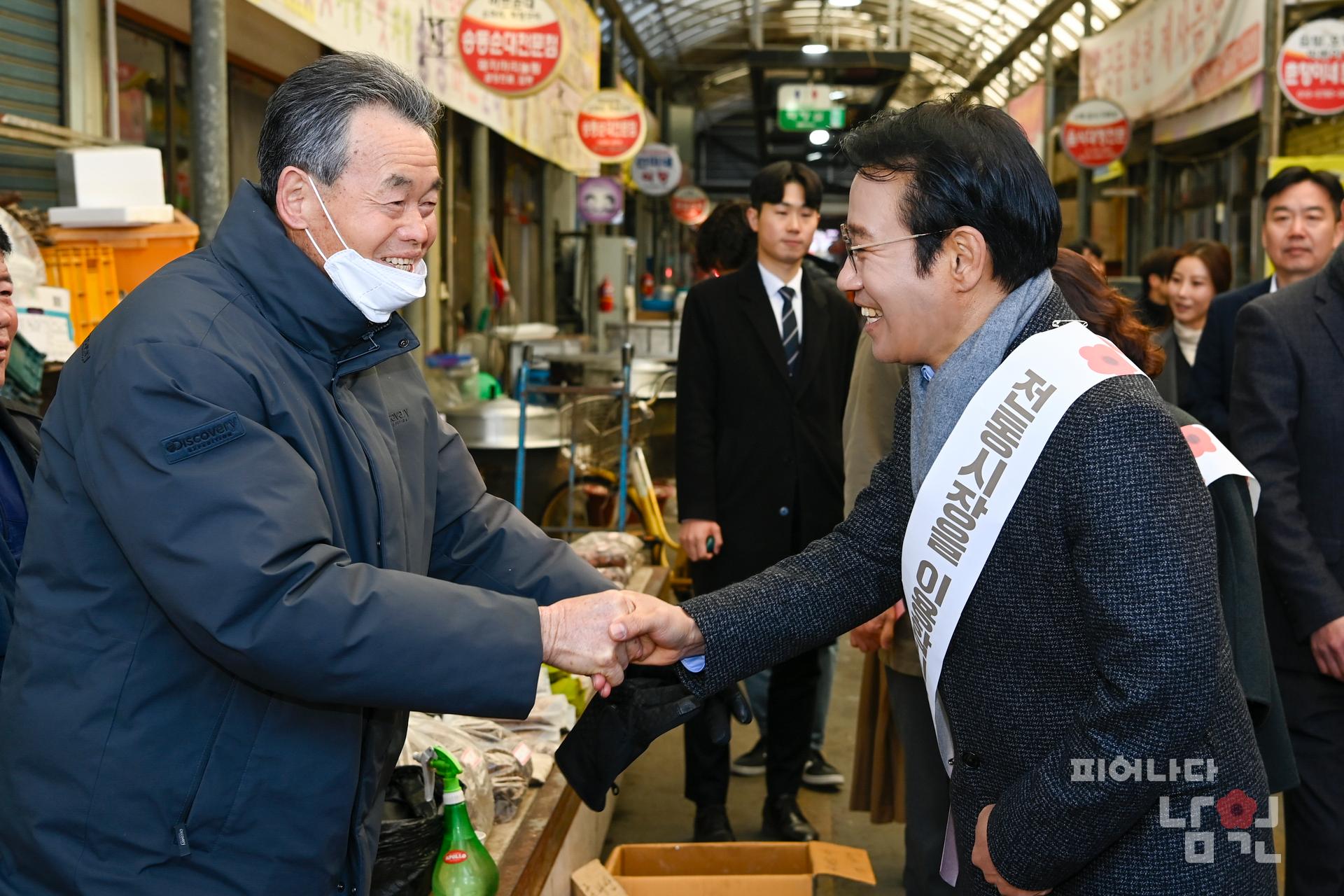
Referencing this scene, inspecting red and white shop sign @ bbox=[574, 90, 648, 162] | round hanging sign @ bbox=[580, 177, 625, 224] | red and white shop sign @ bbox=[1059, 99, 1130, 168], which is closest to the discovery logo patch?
red and white shop sign @ bbox=[574, 90, 648, 162]

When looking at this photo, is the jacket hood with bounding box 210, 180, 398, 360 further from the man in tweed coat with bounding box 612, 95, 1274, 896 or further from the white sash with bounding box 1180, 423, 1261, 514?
the white sash with bounding box 1180, 423, 1261, 514

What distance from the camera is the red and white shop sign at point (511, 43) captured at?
8648 mm

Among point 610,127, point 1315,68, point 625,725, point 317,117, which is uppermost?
point 610,127

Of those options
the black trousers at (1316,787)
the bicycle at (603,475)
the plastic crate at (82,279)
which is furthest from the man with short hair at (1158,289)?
the plastic crate at (82,279)

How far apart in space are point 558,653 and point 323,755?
40 centimetres

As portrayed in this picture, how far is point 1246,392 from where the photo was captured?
3.38 m

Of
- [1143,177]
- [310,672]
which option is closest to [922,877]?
[310,672]

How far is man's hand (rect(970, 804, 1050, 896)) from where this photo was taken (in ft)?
6.20

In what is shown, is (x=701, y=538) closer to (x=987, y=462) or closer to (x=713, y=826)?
(x=713, y=826)

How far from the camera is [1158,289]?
6766mm

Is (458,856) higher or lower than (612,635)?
lower

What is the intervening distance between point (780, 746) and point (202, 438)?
3134mm

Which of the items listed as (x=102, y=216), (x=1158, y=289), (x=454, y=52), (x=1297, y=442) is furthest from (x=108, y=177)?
(x=454, y=52)

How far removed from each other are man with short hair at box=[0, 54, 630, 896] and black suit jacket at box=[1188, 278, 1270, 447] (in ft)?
11.4
